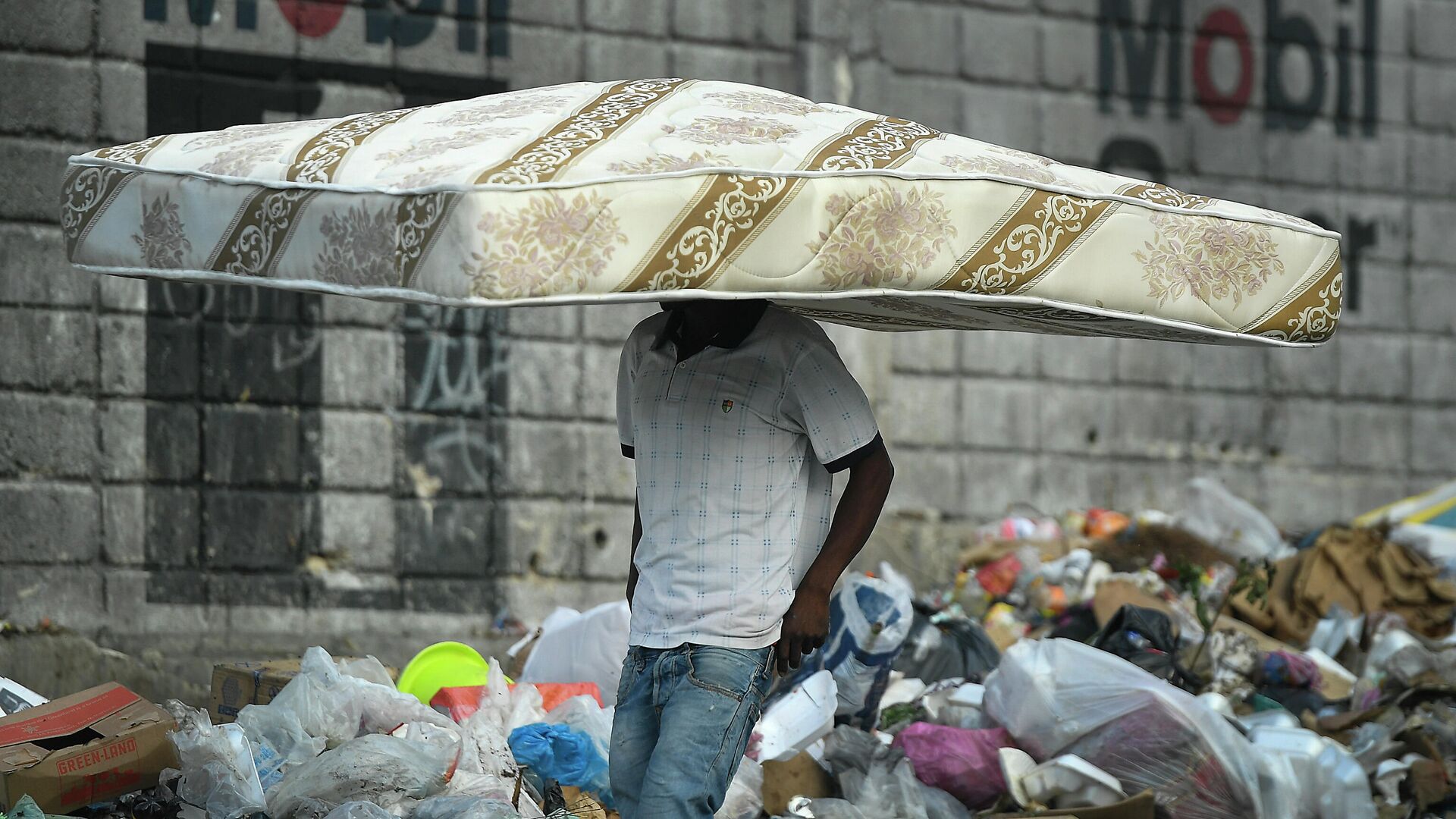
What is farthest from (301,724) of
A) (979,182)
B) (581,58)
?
(581,58)

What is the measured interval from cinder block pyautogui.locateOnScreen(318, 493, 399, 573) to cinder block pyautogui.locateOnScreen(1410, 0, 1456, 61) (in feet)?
20.7

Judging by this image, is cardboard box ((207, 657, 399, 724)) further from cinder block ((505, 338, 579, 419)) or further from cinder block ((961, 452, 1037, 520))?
cinder block ((961, 452, 1037, 520))

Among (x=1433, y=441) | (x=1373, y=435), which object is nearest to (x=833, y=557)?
(x=1373, y=435)

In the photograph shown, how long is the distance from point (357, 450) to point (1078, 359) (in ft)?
12.2

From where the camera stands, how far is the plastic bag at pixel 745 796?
434cm

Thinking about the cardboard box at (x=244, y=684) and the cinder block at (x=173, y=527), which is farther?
the cinder block at (x=173, y=527)

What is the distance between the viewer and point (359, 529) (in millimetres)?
6602

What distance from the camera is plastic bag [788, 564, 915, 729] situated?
4945 millimetres

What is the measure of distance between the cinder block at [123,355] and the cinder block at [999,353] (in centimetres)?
383

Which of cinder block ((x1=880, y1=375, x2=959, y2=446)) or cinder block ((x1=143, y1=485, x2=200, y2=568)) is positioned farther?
cinder block ((x1=880, y1=375, x2=959, y2=446))

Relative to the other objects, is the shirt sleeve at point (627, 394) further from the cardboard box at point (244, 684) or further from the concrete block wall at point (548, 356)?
the concrete block wall at point (548, 356)

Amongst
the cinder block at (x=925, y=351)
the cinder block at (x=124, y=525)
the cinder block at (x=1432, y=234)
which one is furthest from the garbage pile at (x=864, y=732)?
the cinder block at (x=1432, y=234)

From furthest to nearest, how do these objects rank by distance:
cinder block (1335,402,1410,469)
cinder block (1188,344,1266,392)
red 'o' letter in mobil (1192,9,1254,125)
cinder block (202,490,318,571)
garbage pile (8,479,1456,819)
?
cinder block (1335,402,1410,469), red 'o' letter in mobil (1192,9,1254,125), cinder block (1188,344,1266,392), cinder block (202,490,318,571), garbage pile (8,479,1456,819)

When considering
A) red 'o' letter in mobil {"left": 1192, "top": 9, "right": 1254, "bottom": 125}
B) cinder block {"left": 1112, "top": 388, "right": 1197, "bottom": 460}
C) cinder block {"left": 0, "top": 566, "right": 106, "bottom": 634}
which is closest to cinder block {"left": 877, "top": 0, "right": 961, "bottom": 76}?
red 'o' letter in mobil {"left": 1192, "top": 9, "right": 1254, "bottom": 125}
